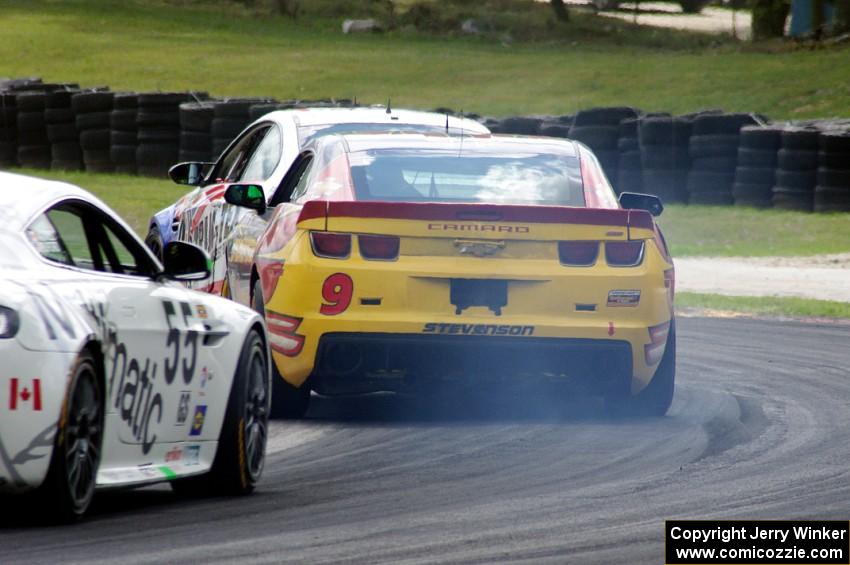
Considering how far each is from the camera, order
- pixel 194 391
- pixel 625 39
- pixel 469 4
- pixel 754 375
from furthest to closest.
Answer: pixel 469 4 → pixel 625 39 → pixel 754 375 → pixel 194 391

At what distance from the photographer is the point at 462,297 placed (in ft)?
31.5

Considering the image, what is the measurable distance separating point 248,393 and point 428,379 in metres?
2.00

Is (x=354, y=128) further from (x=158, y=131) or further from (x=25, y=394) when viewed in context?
(x=158, y=131)

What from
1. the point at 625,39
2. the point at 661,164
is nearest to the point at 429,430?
the point at 661,164

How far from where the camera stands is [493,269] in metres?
9.62

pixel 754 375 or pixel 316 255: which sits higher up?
pixel 316 255

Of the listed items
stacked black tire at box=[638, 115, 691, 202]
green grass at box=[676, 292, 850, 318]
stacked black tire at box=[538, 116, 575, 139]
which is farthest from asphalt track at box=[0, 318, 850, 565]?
stacked black tire at box=[538, 116, 575, 139]

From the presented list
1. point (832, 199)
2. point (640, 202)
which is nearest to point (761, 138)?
point (832, 199)

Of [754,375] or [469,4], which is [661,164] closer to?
[754,375]

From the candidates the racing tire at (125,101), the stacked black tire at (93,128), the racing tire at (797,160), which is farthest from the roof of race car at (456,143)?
the stacked black tire at (93,128)

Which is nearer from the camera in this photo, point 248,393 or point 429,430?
point 248,393

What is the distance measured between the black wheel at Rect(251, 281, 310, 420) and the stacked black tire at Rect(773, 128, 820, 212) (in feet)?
56.3

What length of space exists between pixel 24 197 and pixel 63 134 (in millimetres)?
28366

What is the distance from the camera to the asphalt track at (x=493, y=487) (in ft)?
20.6
